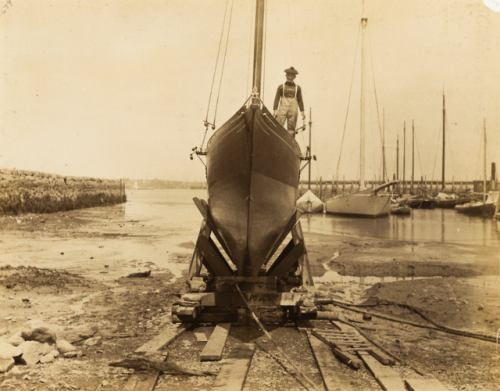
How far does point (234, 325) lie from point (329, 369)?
5.76 feet

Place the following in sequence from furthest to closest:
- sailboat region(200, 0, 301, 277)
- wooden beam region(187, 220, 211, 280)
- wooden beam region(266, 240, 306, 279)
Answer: wooden beam region(187, 220, 211, 280), wooden beam region(266, 240, 306, 279), sailboat region(200, 0, 301, 277)

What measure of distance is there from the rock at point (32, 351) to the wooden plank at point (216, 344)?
157 cm

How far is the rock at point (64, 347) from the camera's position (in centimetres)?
388

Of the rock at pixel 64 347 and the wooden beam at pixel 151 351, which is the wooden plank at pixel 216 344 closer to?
the wooden beam at pixel 151 351

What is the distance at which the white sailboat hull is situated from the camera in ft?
94.6

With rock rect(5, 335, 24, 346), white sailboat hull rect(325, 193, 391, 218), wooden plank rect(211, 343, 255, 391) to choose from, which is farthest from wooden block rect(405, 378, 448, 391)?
white sailboat hull rect(325, 193, 391, 218)

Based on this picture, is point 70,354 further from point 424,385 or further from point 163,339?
point 424,385

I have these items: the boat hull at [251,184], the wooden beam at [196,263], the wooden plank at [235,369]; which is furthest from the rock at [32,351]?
the boat hull at [251,184]

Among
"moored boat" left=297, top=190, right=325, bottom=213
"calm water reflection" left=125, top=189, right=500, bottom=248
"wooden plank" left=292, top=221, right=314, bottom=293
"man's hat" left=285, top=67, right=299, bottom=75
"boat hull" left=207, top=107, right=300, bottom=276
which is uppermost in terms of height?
"man's hat" left=285, top=67, right=299, bottom=75

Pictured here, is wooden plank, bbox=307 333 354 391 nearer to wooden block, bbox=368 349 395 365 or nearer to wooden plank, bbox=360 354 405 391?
wooden plank, bbox=360 354 405 391

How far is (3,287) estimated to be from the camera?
646 centimetres

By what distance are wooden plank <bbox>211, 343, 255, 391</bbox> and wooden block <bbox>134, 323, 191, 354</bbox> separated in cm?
77

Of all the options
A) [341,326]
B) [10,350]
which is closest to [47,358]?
[10,350]

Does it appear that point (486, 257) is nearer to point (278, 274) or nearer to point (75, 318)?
point (278, 274)
